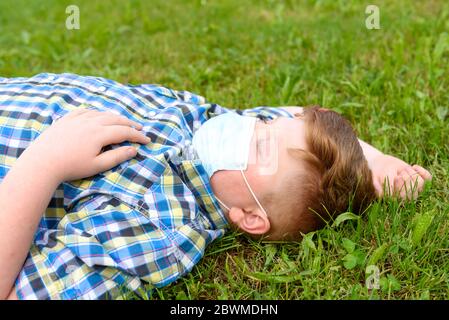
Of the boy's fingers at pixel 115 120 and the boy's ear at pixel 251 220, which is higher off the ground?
the boy's fingers at pixel 115 120

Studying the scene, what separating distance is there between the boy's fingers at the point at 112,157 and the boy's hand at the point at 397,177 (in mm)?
1032

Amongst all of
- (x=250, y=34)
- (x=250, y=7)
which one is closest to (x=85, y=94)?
(x=250, y=34)

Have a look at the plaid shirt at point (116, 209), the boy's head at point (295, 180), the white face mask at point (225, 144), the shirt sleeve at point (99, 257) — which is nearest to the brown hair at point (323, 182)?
the boy's head at point (295, 180)

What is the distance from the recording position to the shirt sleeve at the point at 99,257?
1.80 meters

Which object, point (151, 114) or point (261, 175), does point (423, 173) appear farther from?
point (151, 114)

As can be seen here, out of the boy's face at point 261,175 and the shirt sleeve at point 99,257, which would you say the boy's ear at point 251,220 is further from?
the shirt sleeve at point 99,257

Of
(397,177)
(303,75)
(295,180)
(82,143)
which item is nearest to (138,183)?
(82,143)

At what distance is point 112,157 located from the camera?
197 centimetres

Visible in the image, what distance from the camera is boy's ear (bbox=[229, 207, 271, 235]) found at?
2082 millimetres

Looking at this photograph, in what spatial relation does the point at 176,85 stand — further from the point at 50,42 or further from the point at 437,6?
the point at 437,6

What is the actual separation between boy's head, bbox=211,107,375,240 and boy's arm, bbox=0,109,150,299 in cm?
42
